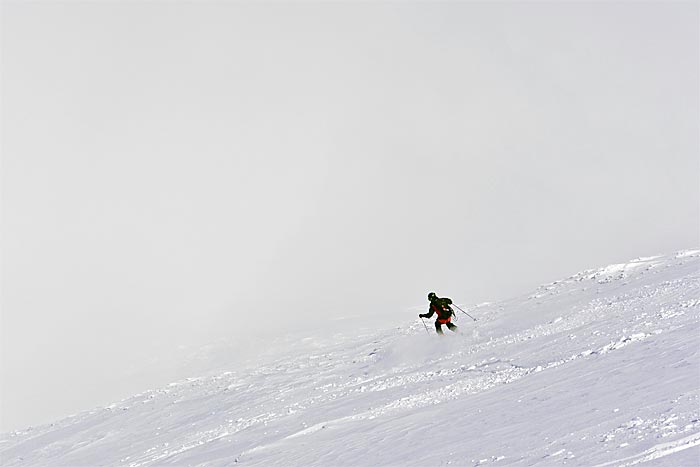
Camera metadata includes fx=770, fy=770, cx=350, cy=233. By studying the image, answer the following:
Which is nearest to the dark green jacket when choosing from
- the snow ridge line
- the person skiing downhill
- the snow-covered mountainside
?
the person skiing downhill

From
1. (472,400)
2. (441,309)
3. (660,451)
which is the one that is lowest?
(660,451)

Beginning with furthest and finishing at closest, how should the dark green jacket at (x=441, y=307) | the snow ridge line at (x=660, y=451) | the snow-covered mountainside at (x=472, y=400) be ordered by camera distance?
1. the dark green jacket at (x=441, y=307)
2. the snow-covered mountainside at (x=472, y=400)
3. the snow ridge line at (x=660, y=451)

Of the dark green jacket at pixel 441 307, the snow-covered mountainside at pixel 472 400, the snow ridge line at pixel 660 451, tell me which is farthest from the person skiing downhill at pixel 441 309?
the snow ridge line at pixel 660 451

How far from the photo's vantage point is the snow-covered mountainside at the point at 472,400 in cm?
1068

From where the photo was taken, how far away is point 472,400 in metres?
15.1

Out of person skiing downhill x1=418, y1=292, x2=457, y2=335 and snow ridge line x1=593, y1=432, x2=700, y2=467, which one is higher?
person skiing downhill x1=418, y1=292, x2=457, y2=335

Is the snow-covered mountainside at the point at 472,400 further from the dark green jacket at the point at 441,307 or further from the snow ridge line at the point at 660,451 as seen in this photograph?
the dark green jacket at the point at 441,307

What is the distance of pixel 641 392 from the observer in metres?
11.4

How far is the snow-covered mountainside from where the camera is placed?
35.0ft

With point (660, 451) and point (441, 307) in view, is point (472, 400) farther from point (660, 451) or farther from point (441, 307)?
point (441, 307)

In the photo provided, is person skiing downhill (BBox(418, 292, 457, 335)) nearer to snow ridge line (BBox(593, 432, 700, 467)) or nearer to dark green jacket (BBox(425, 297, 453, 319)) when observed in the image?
dark green jacket (BBox(425, 297, 453, 319))

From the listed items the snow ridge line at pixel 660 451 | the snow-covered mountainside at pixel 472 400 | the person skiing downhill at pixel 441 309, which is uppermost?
the person skiing downhill at pixel 441 309

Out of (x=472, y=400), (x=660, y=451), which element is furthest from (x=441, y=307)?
(x=660, y=451)

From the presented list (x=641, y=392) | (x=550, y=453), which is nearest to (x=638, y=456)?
(x=550, y=453)
